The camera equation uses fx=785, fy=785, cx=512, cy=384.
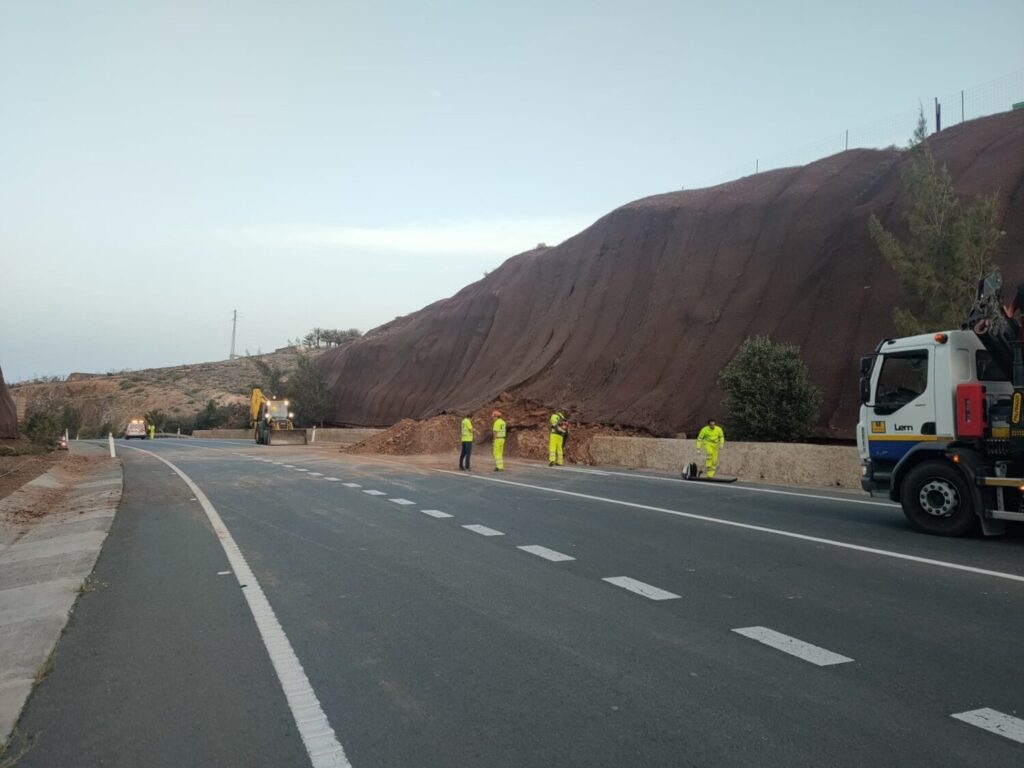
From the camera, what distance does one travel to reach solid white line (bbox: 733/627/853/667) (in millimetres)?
5297

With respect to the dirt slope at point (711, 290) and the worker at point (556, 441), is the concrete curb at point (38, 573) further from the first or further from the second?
the dirt slope at point (711, 290)

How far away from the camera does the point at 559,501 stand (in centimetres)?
1470

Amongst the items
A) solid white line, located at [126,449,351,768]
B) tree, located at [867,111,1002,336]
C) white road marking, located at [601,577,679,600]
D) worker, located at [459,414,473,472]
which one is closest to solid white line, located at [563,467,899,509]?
worker, located at [459,414,473,472]

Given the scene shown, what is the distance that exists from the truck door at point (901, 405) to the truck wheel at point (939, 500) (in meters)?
0.50

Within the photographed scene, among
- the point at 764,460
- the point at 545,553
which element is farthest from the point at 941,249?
the point at 545,553

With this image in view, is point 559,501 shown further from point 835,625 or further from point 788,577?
point 835,625

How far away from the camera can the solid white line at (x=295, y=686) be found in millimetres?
3969

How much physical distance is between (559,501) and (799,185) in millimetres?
25025

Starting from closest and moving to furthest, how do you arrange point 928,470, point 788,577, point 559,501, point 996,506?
point 788,577
point 996,506
point 928,470
point 559,501

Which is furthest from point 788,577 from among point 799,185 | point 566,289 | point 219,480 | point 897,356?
point 566,289

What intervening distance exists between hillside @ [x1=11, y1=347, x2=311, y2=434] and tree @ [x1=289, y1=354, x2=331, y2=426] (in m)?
33.9

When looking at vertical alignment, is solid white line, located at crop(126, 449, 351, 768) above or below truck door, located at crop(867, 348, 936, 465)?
below

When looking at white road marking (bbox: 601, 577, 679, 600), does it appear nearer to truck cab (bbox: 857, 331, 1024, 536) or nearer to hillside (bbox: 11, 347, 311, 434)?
truck cab (bbox: 857, 331, 1024, 536)

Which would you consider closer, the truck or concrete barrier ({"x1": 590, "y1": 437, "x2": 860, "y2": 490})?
the truck
